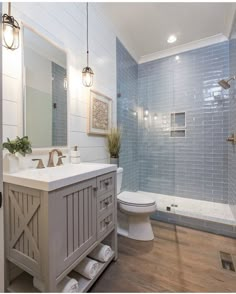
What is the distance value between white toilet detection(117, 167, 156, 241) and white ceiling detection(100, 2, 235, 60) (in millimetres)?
1999

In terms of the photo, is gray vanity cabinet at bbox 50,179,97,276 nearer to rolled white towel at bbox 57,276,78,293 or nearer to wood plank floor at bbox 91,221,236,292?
rolled white towel at bbox 57,276,78,293

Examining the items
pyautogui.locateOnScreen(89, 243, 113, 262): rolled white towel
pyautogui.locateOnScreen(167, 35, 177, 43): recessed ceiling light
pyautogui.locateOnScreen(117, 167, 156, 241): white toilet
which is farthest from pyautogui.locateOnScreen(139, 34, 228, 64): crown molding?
pyautogui.locateOnScreen(89, 243, 113, 262): rolled white towel

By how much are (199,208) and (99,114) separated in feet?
6.33

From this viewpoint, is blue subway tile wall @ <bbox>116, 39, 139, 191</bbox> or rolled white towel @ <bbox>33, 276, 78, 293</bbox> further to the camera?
blue subway tile wall @ <bbox>116, 39, 139, 191</bbox>

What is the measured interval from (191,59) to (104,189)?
2.69 metres

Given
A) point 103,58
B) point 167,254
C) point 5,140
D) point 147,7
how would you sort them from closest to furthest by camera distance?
point 5,140 < point 167,254 < point 147,7 < point 103,58

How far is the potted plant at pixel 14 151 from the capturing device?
1.09 metres

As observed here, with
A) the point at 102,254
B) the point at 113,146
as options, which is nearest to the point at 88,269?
the point at 102,254

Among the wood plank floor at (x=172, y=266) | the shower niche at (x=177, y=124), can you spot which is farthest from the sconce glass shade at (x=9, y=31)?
the shower niche at (x=177, y=124)

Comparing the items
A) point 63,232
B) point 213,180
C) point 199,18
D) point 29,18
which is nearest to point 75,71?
point 29,18

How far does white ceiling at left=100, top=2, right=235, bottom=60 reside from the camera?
6.68 ft

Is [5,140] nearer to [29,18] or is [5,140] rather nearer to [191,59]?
[29,18]

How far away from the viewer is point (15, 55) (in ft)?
3.99

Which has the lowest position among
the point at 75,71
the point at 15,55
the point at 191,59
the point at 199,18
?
the point at 15,55
